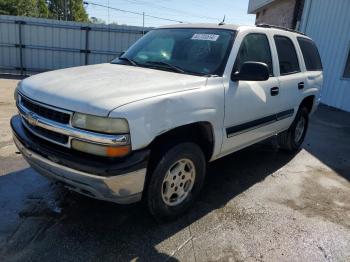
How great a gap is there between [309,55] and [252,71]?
2703 millimetres

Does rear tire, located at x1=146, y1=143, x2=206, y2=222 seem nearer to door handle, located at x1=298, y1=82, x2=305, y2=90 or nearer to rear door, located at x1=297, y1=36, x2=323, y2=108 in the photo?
door handle, located at x1=298, y1=82, x2=305, y2=90

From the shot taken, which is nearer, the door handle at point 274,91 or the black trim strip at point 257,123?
the black trim strip at point 257,123

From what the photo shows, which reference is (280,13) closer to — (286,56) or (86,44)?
(86,44)

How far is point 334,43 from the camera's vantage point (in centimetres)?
1116

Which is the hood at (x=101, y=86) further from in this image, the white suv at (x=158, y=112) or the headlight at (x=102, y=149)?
the headlight at (x=102, y=149)

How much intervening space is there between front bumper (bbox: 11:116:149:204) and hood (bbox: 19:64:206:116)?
412 mm

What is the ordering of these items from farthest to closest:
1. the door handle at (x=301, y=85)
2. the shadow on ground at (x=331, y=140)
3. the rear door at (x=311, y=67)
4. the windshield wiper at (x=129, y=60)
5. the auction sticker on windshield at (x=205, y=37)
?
the shadow on ground at (x=331, y=140), the rear door at (x=311, y=67), the door handle at (x=301, y=85), the windshield wiper at (x=129, y=60), the auction sticker on windshield at (x=205, y=37)

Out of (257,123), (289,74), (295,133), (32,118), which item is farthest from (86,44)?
(32,118)

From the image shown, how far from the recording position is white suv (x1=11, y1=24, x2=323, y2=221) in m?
2.66

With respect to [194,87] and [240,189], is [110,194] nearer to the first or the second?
[194,87]

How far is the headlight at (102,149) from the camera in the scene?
2.63 metres

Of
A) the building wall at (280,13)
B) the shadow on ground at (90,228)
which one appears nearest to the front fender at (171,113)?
the shadow on ground at (90,228)

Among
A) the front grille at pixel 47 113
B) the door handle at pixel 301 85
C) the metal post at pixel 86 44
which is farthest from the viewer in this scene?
the metal post at pixel 86 44

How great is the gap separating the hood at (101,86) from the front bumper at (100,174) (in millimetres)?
412
